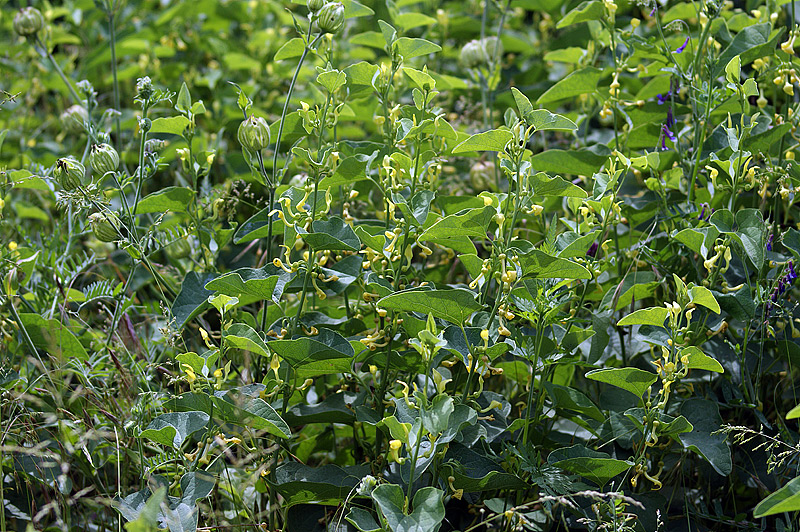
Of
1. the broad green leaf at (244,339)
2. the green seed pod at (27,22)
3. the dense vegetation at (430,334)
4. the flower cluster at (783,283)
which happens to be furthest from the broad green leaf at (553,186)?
the green seed pod at (27,22)

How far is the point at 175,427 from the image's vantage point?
1090 millimetres

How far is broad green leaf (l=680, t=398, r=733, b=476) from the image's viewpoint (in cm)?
108

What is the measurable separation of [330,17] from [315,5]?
0.10ft

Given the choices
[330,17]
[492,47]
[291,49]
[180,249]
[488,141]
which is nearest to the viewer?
[488,141]

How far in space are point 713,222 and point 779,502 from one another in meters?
0.46

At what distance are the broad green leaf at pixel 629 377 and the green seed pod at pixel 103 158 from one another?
811 millimetres

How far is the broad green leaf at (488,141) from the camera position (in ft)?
3.49

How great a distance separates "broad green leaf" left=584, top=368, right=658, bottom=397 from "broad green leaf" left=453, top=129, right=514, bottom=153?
348mm

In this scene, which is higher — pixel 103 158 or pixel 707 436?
pixel 103 158

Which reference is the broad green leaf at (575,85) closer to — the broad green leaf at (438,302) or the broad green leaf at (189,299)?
the broad green leaf at (438,302)

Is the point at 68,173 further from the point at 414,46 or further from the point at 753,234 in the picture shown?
the point at 753,234

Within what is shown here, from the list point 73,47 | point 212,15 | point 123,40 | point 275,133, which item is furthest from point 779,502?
point 73,47

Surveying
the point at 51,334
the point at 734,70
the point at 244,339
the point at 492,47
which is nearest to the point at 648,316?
the point at 734,70

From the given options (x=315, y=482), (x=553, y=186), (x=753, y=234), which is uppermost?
(x=553, y=186)
